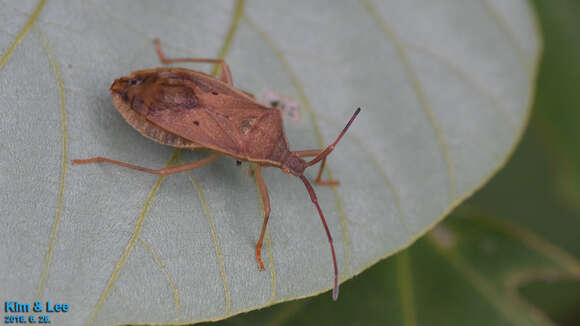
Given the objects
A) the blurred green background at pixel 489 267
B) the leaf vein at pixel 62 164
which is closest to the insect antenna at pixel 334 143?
the blurred green background at pixel 489 267

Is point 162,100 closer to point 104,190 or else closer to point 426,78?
point 104,190

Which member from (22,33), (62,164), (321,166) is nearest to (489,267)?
(321,166)

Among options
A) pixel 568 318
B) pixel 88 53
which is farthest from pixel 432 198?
pixel 568 318

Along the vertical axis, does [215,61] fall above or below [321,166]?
above

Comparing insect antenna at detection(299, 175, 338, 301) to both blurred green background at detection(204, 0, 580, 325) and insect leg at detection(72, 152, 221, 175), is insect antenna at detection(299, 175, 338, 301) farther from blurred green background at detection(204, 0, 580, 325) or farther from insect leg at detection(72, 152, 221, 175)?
blurred green background at detection(204, 0, 580, 325)

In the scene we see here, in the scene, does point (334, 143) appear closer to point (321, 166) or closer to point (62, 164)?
point (321, 166)

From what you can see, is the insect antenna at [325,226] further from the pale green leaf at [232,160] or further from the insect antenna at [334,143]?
the insect antenna at [334,143]

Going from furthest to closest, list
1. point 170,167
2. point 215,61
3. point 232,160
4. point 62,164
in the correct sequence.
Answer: point 232,160 < point 215,61 < point 170,167 < point 62,164
